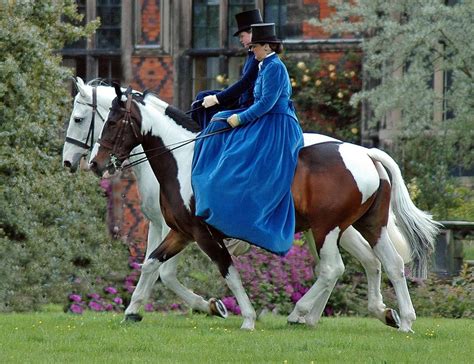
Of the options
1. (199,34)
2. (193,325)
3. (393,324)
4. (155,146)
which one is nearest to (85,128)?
(155,146)

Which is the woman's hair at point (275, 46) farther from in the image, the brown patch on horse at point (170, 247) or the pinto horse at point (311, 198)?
the brown patch on horse at point (170, 247)

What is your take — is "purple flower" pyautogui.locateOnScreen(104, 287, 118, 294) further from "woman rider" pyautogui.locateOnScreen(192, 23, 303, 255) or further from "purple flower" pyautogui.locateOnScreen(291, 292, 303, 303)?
"woman rider" pyautogui.locateOnScreen(192, 23, 303, 255)

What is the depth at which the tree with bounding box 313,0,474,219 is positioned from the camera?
77.0ft

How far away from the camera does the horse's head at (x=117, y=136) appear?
41.7 ft

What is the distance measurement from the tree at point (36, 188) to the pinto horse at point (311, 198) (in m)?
4.33

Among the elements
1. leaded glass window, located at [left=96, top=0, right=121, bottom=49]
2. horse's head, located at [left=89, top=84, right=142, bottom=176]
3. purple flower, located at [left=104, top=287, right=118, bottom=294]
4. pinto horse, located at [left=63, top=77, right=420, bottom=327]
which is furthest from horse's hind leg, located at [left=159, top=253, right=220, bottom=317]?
leaded glass window, located at [left=96, top=0, right=121, bottom=49]

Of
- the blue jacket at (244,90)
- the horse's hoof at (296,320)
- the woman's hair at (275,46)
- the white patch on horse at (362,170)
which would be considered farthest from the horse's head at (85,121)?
the horse's hoof at (296,320)

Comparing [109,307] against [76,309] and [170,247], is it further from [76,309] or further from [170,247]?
[170,247]

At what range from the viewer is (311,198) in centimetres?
1232

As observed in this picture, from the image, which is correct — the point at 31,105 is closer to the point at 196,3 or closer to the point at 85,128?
the point at 85,128

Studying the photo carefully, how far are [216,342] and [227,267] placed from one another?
54.1 inches

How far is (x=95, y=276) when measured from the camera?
1758 cm

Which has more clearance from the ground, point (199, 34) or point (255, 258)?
point (199, 34)

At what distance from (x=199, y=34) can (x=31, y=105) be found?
10265 millimetres
